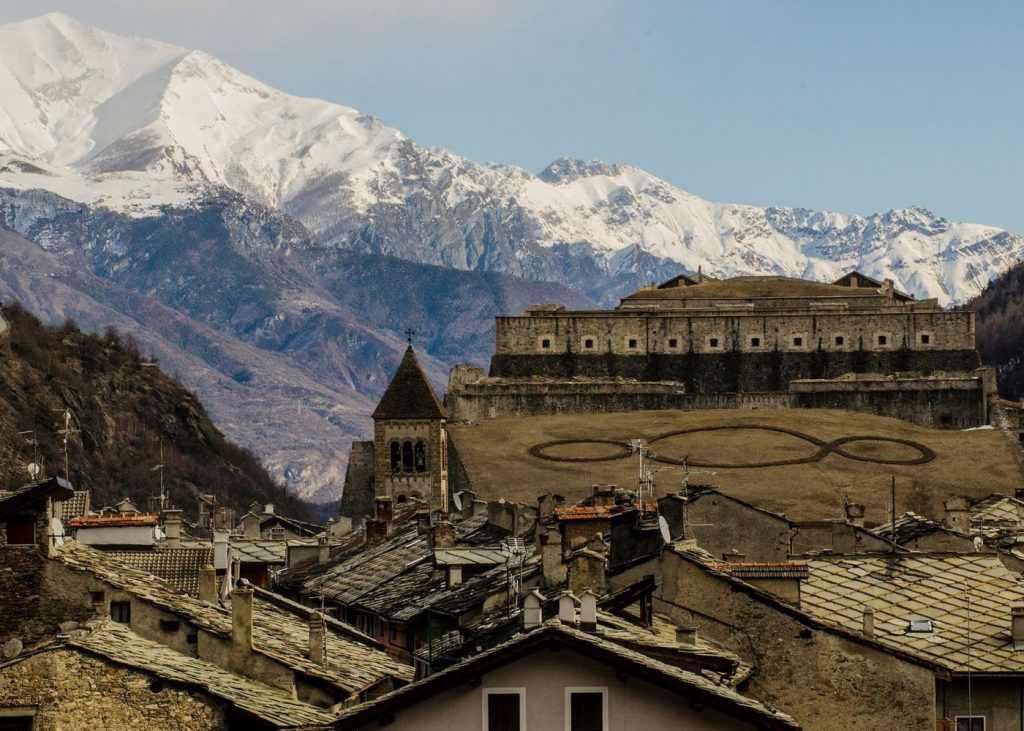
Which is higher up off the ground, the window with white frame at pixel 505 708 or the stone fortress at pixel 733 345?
the stone fortress at pixel 733 345

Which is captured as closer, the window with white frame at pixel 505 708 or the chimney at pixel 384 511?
the window with white frame at pixel 505 708

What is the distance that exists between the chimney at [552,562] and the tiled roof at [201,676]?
295 inches

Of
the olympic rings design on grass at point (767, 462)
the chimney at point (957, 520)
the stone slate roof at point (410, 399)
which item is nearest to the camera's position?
the chimney at point (957, 520)

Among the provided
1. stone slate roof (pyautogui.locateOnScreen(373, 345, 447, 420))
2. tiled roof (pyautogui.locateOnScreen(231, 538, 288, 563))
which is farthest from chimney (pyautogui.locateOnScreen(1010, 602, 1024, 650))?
stone slate roof (pyautogui.locateOnScreen(373, 345, 447, 420))

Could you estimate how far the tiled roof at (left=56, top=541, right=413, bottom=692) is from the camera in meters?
29.4

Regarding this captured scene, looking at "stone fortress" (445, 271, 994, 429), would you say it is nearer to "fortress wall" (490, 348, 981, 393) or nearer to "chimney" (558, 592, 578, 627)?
"fortress wall" (490, 348, 981, 393)

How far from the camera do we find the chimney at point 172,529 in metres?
43.9

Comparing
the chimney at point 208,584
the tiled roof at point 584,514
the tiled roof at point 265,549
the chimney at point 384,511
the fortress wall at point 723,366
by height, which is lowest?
the chimney at point 384,511

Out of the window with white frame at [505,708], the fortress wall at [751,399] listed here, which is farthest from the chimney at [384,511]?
the window with white frame at [505,708]

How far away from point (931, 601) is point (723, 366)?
130 m

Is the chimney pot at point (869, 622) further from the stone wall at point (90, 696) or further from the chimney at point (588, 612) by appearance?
the stone wall at point (90, 696)

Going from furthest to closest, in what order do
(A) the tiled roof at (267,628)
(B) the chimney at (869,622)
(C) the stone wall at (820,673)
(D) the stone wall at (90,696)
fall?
(B) the chimney at (869,622) → (C) the stone wall at (820,673) → (A) the tiled roof at (267,628) → (D) the stone wall at (90,696)

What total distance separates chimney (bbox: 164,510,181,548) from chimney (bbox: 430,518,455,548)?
667cm

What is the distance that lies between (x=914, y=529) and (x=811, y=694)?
25.7 metres
